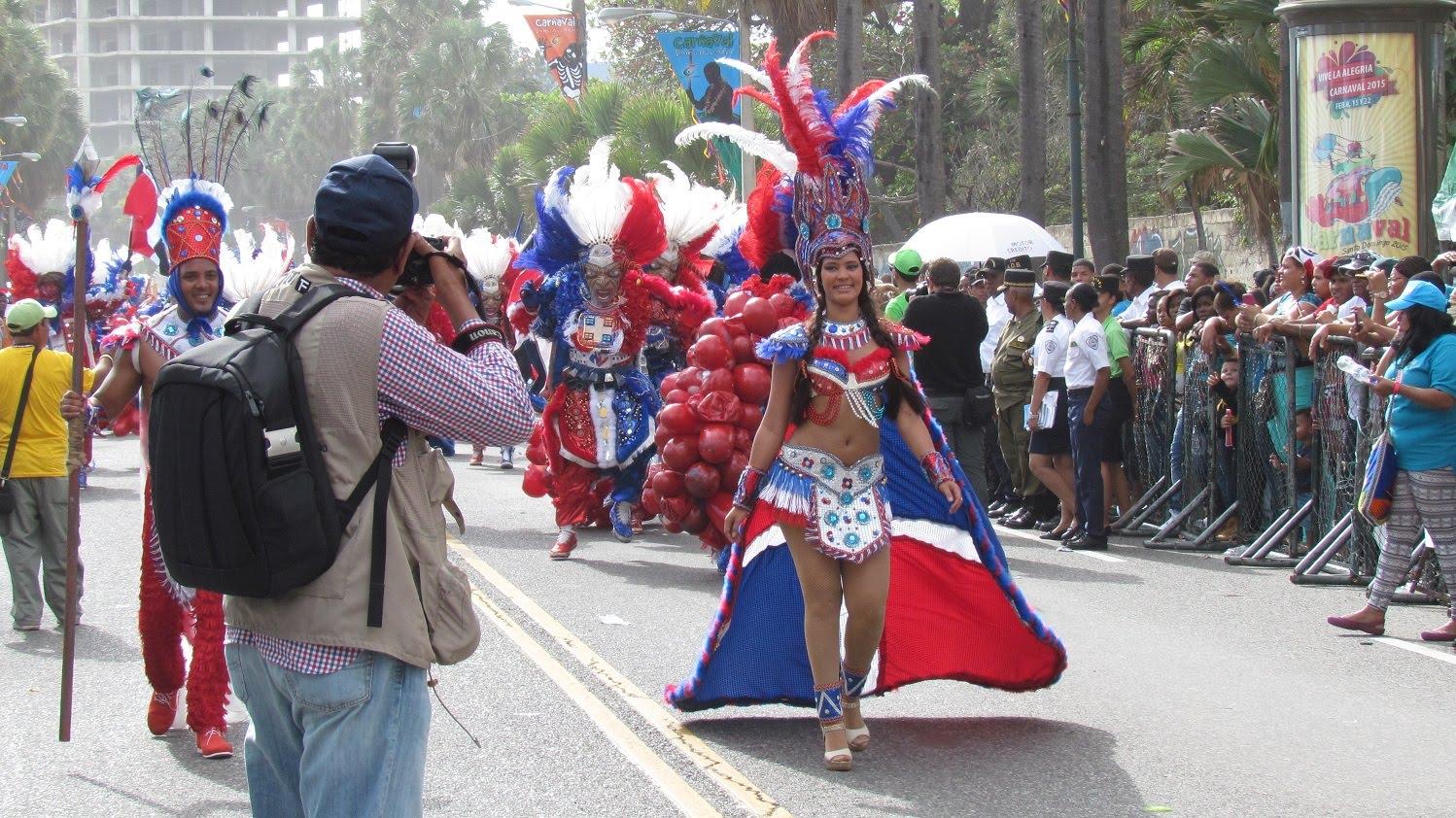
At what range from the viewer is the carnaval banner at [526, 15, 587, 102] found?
36.7 m

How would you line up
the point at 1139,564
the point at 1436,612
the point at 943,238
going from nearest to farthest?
the point at 1436,612 → the point at 1139,564 → the point at 943,238

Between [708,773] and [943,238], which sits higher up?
[943,238]

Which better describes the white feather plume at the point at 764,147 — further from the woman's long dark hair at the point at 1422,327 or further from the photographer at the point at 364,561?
the woman's long dark hair at the point at 1422,327

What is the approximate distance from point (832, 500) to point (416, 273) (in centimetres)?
269

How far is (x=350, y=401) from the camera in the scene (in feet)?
11.1

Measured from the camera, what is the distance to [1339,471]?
418 inches

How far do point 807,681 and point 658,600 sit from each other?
3.37m

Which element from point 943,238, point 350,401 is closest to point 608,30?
point 943,238

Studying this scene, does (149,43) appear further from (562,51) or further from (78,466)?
(78,466)

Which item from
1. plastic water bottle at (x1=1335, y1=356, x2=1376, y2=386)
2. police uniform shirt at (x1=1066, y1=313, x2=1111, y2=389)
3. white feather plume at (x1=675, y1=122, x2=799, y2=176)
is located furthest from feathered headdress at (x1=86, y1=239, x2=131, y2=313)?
plastic water bottle at (x1=1335, y1=356, x2=1376, y2=386)

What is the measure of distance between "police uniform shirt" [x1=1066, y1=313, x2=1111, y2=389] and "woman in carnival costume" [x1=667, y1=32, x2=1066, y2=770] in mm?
5494

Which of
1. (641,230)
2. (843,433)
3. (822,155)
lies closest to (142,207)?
(822,155)

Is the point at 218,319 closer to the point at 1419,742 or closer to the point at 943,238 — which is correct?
the point at 1419,742

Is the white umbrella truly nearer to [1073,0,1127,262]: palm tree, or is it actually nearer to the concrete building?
[1073,0,1127,262]: palm tree
